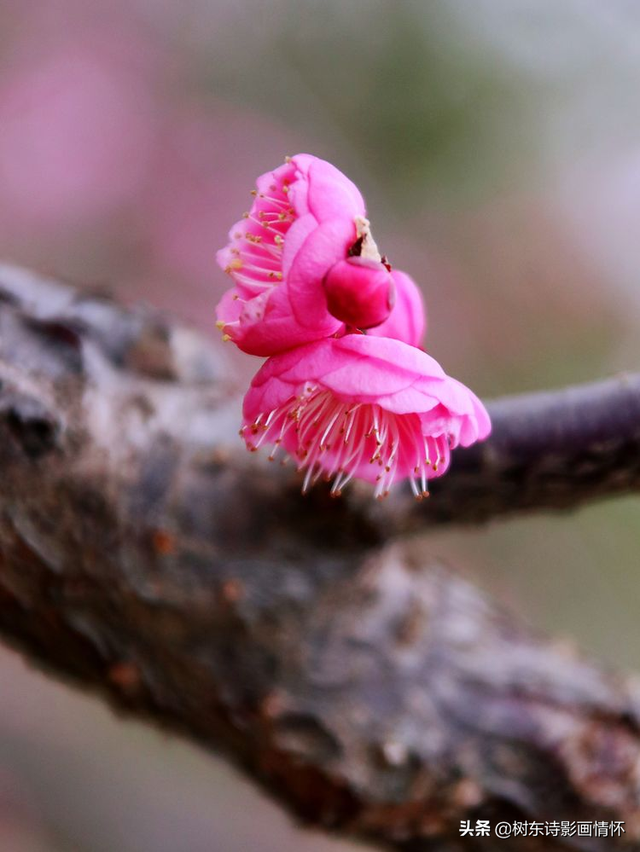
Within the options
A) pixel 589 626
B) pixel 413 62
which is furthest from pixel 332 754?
pixel 413 62

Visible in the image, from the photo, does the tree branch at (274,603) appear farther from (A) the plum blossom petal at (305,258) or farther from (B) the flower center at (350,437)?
(A) the plum blossom petal at (305,258)

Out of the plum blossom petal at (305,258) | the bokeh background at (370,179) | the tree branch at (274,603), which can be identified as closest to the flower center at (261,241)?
the plum blossom petal at (305,258)

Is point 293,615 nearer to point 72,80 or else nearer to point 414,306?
point 414,306

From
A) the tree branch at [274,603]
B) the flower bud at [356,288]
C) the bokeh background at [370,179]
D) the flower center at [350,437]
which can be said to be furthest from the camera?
the bokeh background at [370,179]

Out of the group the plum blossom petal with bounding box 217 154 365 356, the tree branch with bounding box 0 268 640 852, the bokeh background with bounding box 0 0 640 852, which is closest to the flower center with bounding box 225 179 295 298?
the plum blossom petal with bounding box 217 154 365 356

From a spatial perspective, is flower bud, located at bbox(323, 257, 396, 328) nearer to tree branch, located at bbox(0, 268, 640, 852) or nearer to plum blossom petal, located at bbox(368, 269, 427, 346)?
plum blossom petal, located at bbox(368, 269, 427, 346)
